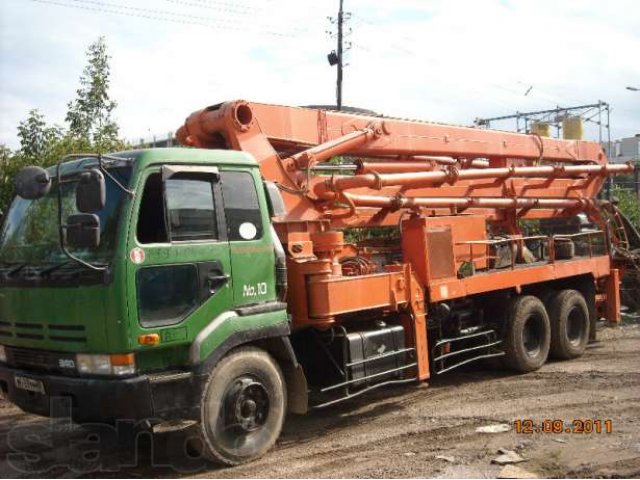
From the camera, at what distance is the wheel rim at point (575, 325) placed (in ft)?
32.1

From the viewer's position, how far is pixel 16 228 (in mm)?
5449

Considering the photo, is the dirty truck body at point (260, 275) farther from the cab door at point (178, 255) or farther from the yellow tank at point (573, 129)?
the yellow tank at point (573, 129)

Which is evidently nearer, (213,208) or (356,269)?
(213,208)

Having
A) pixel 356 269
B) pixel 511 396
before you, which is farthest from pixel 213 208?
pixel 511 396

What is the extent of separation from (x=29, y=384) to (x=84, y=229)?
139cm

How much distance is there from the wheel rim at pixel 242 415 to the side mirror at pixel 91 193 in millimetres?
1739

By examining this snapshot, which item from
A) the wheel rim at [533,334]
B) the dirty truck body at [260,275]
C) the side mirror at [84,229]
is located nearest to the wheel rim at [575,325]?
the dirty truck body at [260,275]

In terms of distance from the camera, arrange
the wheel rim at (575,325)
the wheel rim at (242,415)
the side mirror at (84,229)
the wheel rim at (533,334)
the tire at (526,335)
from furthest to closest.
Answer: the wheel rim at (575,325) < the wheel rim at (533,334) < the tire at (526,335) < the wheel rim at (242,415) < the side mirror at (84,229)

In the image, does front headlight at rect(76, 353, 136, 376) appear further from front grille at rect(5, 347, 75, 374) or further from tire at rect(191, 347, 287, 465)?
tire at rect(191, 347, 287, 465)

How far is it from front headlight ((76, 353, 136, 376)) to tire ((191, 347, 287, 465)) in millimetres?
611

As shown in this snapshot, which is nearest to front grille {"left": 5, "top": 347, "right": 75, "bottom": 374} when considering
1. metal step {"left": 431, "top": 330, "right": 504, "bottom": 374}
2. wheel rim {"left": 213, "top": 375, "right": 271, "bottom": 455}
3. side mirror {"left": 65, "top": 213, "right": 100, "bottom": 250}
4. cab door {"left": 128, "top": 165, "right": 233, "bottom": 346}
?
cab door {"left": 128, "top": 165, "right": 233, "bottom": 346}

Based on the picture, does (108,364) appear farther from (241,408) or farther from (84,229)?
(241,408)

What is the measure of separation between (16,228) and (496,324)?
586 centimetres

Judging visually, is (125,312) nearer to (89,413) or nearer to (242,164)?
(89,413)
